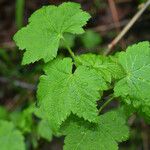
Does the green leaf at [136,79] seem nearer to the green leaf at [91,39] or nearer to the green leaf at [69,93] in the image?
the green leaf at [69,93]

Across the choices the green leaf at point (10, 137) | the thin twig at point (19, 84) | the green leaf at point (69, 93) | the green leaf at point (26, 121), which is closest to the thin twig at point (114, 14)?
the thin twig at point (19, 84)

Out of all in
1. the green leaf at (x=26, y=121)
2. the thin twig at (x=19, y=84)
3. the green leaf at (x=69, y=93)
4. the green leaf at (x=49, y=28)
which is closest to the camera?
the green leaf at (x=69, y=93)

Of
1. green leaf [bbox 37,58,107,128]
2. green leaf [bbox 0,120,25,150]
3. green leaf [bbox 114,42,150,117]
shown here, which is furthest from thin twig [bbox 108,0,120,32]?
green leaf [bbox 37,58,107,128]

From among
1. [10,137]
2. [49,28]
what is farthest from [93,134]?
[10,137]

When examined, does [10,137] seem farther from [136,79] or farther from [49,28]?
[136,79]

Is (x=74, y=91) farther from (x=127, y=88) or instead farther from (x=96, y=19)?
(x=96, y=19)

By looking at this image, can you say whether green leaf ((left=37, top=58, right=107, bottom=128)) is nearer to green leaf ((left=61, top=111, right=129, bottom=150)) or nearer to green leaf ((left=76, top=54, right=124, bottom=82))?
green leaf ((left=76, top=54, right=124, bottom=82))
